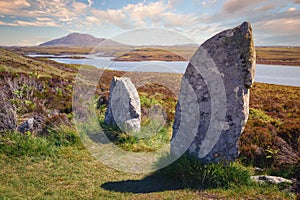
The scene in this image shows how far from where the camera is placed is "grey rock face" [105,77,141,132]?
29.3 ft

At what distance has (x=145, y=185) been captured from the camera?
5512 millimetres

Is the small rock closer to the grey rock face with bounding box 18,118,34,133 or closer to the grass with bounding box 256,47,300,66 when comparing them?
the grey rock face with bounding box 18,118,34,133

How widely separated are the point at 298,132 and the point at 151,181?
5.83 m

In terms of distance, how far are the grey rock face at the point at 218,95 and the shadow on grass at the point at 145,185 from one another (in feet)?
2.91

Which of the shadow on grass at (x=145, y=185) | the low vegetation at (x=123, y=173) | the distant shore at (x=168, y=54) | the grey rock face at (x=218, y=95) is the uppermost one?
the distant shore at (x=168, y=54)

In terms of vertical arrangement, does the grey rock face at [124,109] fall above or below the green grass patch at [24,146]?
above

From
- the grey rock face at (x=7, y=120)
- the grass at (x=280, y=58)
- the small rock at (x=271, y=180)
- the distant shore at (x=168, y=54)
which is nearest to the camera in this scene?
the small rock at (x=271, y=180)

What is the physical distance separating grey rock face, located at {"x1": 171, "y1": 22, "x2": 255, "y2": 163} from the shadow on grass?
2.91 feet

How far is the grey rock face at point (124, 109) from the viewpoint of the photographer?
894 cm

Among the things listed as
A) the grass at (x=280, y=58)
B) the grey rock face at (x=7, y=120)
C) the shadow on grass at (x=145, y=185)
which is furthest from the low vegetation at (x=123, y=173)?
the grass at (x=280, y=58)

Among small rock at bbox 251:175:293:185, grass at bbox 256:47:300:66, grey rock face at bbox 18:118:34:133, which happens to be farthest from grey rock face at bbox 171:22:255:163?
grass at bbox 256:47:300:66

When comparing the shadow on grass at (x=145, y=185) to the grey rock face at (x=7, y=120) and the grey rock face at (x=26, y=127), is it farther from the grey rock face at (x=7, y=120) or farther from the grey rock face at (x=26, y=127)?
the grey rock face at (x=7, y=120)

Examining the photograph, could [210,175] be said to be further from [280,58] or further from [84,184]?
[280,58]

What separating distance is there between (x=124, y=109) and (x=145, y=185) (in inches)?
159
